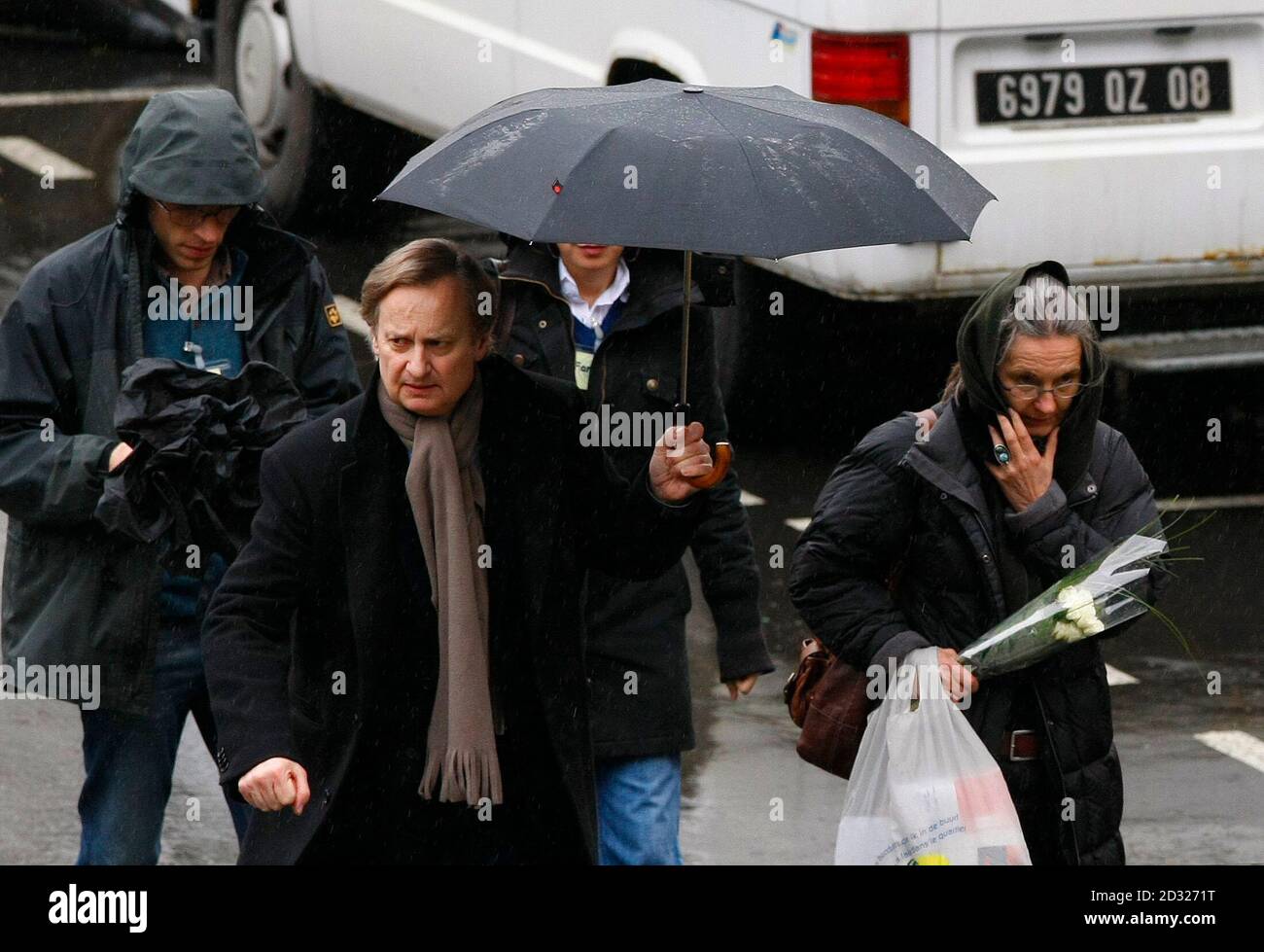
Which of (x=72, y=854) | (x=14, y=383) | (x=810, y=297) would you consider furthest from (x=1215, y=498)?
(x=14, y=383)

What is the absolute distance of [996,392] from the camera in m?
4.38

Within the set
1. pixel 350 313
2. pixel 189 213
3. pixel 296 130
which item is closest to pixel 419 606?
pixel 189 213

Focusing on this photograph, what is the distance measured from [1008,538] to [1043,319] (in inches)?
15.7

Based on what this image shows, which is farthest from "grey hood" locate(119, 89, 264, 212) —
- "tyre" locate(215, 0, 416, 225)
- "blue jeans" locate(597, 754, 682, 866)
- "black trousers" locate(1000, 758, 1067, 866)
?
"tyre" locate(215, 0, 416, 225)

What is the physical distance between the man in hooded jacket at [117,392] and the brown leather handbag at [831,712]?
1.20 meters

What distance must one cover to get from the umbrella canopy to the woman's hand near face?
361mm

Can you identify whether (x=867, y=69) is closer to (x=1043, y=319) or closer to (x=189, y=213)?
(x=189, y=213)

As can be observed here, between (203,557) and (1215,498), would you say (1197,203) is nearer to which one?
(1215,498)

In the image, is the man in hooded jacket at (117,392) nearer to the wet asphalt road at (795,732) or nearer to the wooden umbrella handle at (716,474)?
the wooden umbrella handle at (716,474)

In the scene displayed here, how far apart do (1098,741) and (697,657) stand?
3062mm

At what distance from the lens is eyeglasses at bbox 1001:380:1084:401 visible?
14.4 feet

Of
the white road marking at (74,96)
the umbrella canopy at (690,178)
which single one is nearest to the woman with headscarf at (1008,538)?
the umbrella canopy at (690,178)

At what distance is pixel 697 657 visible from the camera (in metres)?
7.43

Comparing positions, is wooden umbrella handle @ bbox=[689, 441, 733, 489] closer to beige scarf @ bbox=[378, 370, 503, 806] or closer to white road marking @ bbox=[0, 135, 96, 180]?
beige scarf @ bbox=[378, 370, 503, 806]
